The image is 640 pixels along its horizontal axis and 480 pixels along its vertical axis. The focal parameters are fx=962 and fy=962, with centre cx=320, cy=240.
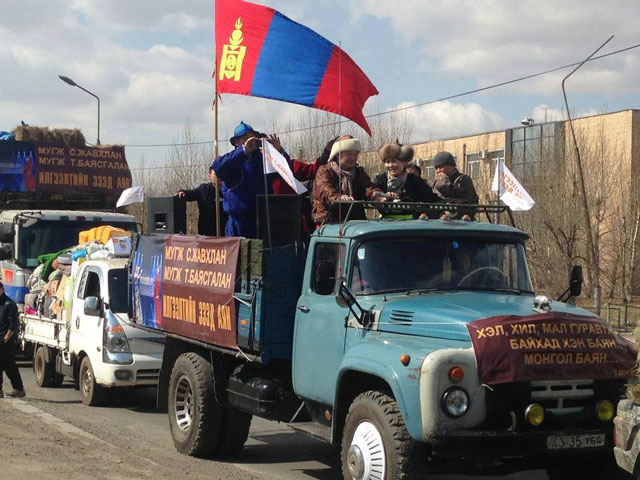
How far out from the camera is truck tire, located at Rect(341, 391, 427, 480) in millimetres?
6285

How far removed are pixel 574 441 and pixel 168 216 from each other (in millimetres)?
5482

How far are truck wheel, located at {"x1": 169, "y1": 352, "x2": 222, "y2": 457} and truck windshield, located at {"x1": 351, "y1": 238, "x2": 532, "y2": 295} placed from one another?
2.35 meters

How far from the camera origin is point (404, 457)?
6.27 m

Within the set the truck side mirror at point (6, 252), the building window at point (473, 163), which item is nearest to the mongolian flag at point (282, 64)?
the truck side mirror at point (6, 252)

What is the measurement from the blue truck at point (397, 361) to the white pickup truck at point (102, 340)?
2782mm

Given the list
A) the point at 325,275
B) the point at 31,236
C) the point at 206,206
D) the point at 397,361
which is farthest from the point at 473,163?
the point at 397,361

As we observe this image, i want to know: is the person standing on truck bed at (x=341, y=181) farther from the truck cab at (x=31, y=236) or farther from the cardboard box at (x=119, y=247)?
the truck cab at (x=31, y=236)

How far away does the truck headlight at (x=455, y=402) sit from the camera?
616cm

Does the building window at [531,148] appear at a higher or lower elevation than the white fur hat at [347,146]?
higher

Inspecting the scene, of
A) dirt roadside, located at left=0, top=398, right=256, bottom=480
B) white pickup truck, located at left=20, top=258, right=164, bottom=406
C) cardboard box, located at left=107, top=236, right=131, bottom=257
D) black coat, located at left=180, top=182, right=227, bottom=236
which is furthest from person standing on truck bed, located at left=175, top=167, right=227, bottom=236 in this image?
cardboard box, located at left=107, top=236, right=131, bottom=257

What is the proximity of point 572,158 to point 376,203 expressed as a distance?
93.4ft

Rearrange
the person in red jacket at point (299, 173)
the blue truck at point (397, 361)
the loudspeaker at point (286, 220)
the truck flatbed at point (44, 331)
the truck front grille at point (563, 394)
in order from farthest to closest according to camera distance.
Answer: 1. the truck flatbed at point (44, 331)
2. the person in red jacket at point (299, 173)
3. the loudspeaker at point (286, 220)
4. the truck front grille at point (563, 394)
5. the blue truck at point (397, 361)

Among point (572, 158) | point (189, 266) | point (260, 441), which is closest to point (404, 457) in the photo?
point (189, 266)

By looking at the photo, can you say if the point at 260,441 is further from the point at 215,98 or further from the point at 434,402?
the point at 434,402
